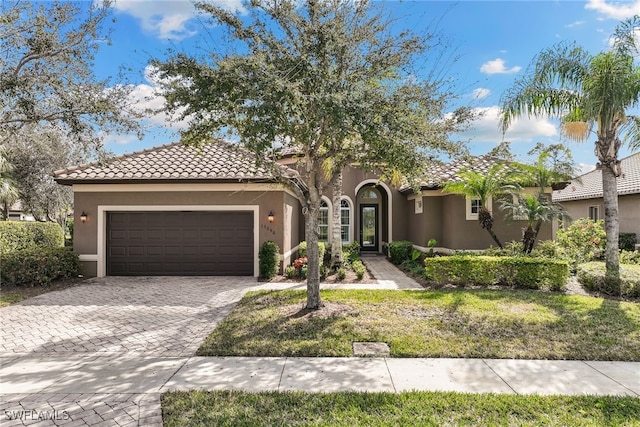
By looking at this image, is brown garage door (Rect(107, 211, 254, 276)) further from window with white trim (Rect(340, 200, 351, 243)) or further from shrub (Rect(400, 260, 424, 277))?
window with white trim (Rect(340, 200, 351, 243))

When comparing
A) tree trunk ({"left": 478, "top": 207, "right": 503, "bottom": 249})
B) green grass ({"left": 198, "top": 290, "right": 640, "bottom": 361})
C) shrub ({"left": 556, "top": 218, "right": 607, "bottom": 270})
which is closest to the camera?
green grass ({"left": 198, "top": 290, "right": 640, "bottom": 361})

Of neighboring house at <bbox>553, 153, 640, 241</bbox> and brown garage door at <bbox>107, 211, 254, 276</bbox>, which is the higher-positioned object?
neighboring house at <bbox>553, 153, 640, 241</bbox>

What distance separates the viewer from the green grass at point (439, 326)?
19.5 feet

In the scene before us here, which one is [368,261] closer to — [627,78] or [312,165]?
[312,165]

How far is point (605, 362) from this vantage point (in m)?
5.57

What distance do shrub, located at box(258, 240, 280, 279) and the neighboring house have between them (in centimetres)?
1306

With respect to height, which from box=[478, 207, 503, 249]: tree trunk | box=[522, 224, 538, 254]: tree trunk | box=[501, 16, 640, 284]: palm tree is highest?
box=[501, 16, 640, 284]: palm tree

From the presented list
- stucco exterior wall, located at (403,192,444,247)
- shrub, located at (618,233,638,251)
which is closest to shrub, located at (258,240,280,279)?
stucco exterior wall, located at (403,192,444,247)

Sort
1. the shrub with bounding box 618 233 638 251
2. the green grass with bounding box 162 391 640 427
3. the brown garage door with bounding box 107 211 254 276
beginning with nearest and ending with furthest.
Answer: the green grass with bounding box 162 391 640 427 < the brown garage door with bounding box 107 211 254 276 < the shrub with bounding box 618 233 638 251

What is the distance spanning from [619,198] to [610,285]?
13357 mm

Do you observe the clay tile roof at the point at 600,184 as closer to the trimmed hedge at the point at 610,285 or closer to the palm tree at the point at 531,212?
the palm tree at the point at 531,212

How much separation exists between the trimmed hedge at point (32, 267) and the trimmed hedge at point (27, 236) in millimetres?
3381

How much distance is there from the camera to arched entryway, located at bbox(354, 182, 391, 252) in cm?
2017

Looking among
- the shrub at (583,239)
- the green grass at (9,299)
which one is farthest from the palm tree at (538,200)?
the green grass at (9,299)
